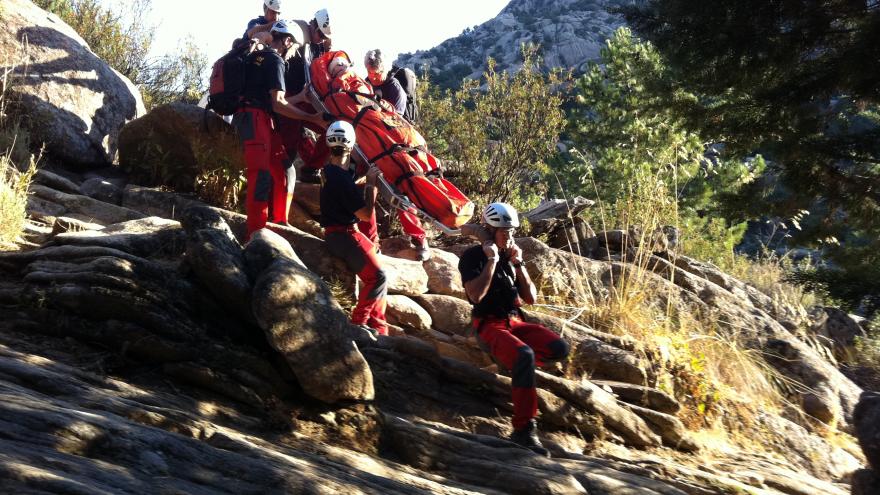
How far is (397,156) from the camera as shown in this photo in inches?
311

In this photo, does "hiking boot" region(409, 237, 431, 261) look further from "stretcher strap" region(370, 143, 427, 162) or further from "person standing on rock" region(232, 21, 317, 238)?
"person standing on rock" region(232, 21, 317, 238)

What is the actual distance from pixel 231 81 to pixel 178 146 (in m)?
2.12

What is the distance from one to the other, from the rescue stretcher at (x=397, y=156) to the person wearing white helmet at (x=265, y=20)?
97cm

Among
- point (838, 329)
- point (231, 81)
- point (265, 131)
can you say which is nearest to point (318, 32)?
point (231, 81)

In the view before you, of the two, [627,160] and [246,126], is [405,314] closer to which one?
[246,126]

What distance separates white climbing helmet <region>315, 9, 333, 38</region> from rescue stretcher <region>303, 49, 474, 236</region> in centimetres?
78

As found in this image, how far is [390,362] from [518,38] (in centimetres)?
6680

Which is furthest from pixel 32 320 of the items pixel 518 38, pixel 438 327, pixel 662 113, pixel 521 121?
pixel 518 38

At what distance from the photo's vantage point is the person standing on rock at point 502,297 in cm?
580

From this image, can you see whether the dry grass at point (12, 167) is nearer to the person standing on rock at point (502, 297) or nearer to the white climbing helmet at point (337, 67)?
the white climbing helmet at point (337, 67)

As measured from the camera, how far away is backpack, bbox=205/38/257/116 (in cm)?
778

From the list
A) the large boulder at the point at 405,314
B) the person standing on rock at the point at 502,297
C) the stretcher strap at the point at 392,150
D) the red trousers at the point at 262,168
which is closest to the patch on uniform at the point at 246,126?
the red trousers at the point at 262,168

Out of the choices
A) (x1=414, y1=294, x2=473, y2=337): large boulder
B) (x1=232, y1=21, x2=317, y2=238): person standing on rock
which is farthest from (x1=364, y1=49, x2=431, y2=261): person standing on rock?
(x1=232, y1=21, x2=317, y2=238): person standing on rock

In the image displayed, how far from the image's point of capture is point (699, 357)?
751cm
